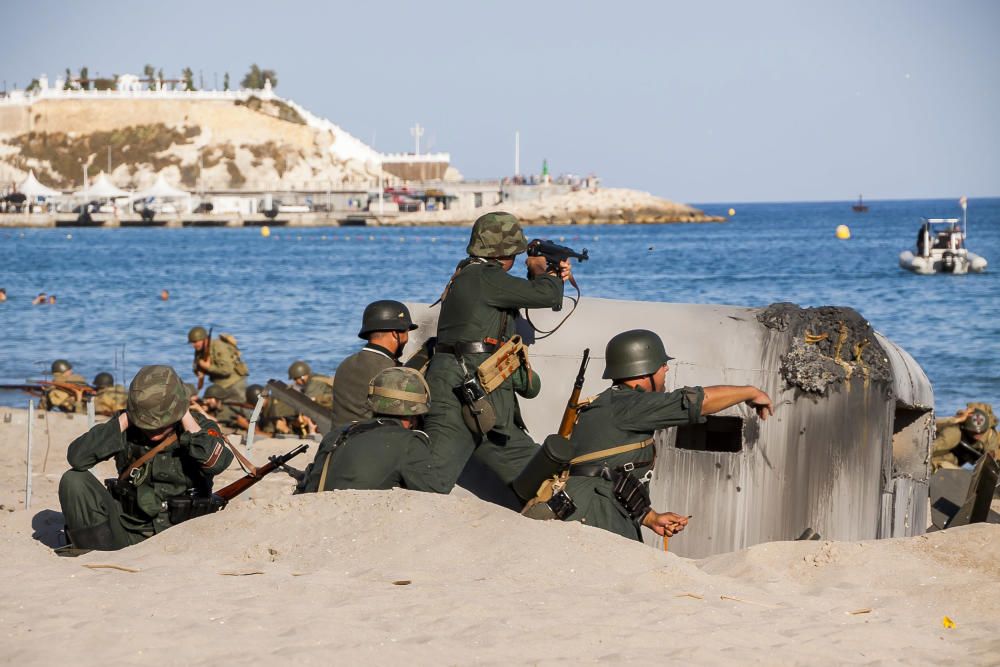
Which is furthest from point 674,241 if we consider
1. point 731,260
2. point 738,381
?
point 738,381

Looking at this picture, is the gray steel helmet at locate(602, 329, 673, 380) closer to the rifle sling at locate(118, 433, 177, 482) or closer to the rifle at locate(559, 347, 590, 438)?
the rifle at locate(559, 347, 590, 438)

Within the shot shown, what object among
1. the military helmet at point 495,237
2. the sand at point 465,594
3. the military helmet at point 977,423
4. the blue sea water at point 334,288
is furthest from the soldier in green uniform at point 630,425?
the military helmet at point 977,423

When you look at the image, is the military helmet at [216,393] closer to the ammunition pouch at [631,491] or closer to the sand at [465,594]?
the sand at [465,594]

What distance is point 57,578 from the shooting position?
663 cm

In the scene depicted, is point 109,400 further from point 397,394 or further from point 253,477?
point 397,394

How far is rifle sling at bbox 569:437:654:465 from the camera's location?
7062 millimetres

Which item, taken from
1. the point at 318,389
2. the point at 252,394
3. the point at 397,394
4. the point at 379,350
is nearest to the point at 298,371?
the point at 252,394

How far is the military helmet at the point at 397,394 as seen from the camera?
23.9 feet

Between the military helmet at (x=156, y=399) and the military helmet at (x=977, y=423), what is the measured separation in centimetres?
988

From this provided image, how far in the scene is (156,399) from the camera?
718 centimetres

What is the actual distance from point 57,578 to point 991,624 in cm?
428

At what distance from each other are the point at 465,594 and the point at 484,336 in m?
2.23

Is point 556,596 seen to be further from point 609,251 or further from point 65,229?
point 65,229

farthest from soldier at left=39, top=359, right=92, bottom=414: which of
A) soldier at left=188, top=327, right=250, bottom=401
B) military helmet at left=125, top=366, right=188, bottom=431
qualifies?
military helmet at left=125, top=366, right=188, bottom=431
